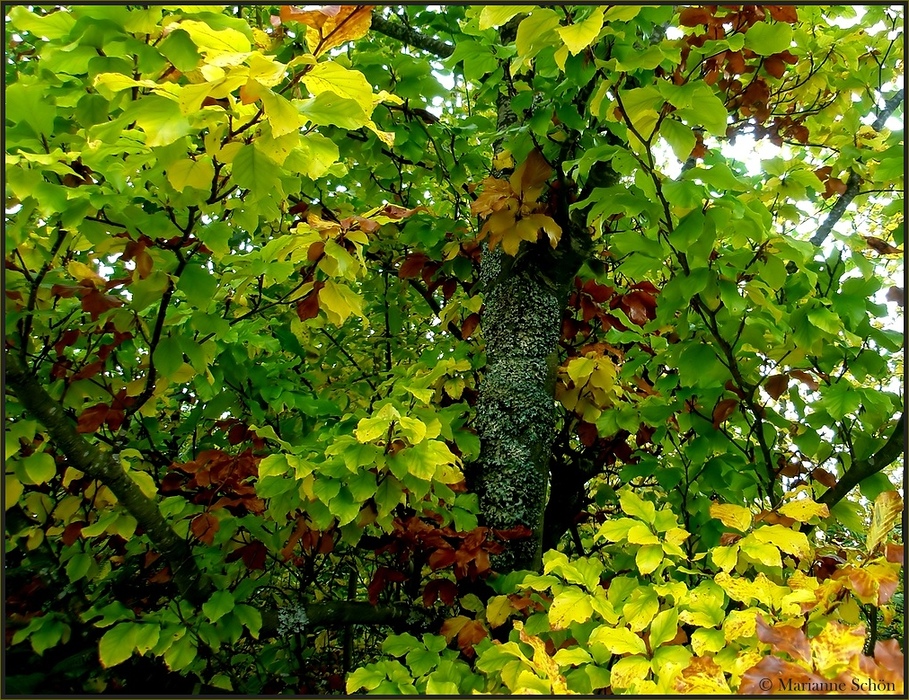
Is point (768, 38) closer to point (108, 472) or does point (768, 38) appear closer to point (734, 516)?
point (734, 516)

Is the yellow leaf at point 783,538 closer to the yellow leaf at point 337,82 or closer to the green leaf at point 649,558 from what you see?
the green leaf at point 649,558

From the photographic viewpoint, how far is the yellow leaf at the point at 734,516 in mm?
1438

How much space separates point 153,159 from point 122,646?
1.30 metres

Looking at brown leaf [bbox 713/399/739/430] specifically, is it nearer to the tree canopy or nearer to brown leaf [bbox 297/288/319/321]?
the tree canopy

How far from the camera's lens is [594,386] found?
6.97 feet

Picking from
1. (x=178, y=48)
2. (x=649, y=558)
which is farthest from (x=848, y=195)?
(x=178, y=48)

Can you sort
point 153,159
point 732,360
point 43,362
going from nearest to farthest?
point 153,159 → point 732,360 → point 43,362

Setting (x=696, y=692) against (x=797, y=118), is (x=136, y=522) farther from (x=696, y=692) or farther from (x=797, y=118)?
(x=797, y=118)

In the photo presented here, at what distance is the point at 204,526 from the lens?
72.3 inches

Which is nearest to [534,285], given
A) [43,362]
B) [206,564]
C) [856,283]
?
[856,283]

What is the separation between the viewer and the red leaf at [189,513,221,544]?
5.99ft

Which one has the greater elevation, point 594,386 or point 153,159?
point 153,159

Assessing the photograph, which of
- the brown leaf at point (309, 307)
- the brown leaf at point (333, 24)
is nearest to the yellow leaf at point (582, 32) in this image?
the brown leaf at point (333, 24)

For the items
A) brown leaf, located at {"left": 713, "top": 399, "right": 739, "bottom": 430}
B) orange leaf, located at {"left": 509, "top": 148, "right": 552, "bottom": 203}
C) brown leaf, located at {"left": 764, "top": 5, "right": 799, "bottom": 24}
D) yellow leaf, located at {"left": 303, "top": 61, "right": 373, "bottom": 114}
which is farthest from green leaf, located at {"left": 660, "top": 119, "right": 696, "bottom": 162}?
brown leaf, located at {"left": 713, "top": 399, "right": 739, "bottom": 430}
